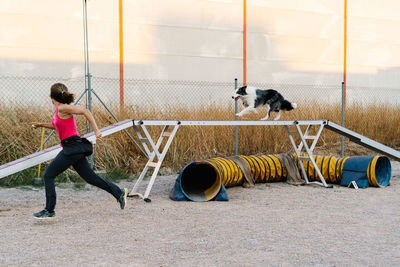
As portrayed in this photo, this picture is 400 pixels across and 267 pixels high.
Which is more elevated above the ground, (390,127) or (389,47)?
(389,47)

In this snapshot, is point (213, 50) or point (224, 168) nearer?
point (224, 168)

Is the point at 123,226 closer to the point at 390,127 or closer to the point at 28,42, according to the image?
the point at 28,42

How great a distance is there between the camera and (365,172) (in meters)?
6.94

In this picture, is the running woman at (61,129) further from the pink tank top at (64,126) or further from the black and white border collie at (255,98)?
the black and white border collie at (255,98)

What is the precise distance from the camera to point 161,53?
11844 millimetres

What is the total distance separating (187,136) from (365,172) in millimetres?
3279

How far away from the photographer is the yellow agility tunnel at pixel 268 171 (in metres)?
6.34

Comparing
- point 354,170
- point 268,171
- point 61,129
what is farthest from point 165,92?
point 61,129

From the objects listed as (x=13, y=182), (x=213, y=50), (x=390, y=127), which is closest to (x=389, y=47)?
(x=390, y=127)

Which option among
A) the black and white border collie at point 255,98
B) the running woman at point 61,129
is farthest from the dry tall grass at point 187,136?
the running woman at point 61,129

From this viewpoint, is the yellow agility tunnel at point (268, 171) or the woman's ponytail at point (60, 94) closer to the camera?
the woman's ponytail at point (60, 94)

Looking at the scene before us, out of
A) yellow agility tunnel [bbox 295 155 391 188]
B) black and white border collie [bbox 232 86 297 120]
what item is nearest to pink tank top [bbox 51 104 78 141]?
black and white border collie [bbox 232 86 297 120]

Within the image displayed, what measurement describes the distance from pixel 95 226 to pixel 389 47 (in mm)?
13329

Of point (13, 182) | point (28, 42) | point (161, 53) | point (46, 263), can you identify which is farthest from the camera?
point (161, 53)
